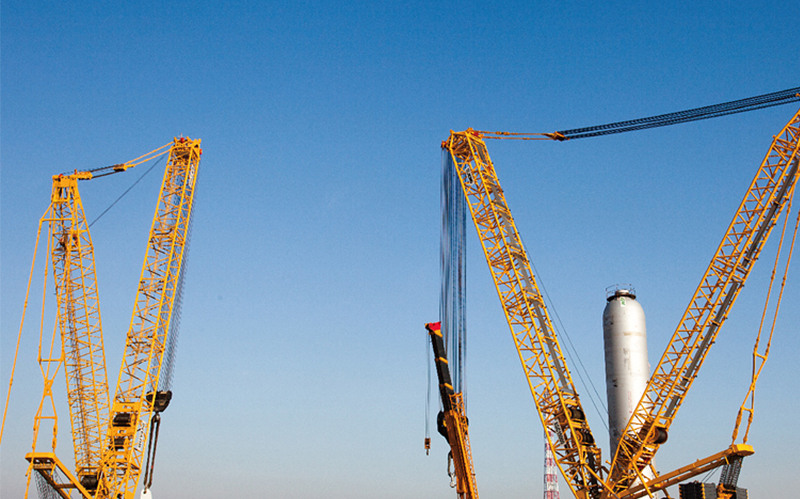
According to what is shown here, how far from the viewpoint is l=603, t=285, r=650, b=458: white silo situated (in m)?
73.1

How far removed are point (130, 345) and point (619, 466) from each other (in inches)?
1728

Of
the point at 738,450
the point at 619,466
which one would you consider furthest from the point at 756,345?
the point at 619,466

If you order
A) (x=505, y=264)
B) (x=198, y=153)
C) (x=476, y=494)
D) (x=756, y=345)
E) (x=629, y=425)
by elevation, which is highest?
(x=198, y=153)

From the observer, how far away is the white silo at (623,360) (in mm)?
73062

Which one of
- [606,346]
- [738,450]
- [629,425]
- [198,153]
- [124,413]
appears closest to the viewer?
[738,450]

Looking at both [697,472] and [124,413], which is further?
[124,413]

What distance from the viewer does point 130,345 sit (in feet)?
270

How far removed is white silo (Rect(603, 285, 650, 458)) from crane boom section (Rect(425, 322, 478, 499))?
11734mm

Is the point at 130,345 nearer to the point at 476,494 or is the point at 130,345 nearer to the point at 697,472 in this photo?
the point at 476,494

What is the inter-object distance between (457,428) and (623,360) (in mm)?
14617

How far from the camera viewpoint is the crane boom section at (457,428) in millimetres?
74312

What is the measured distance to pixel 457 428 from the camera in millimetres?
74625

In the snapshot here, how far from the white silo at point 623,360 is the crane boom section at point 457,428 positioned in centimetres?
1173

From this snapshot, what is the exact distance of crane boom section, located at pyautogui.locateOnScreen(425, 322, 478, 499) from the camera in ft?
244
